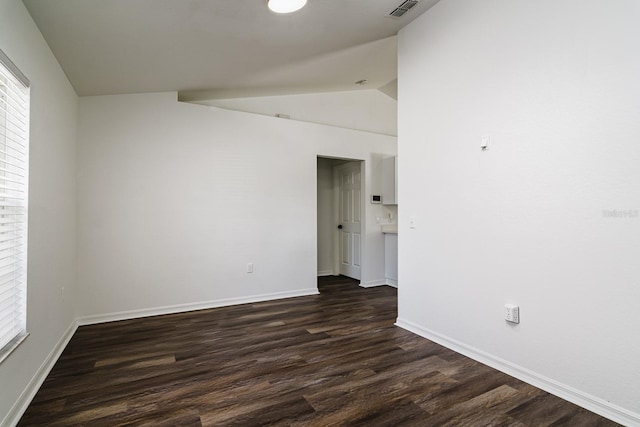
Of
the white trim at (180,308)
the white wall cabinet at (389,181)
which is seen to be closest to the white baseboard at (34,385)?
the white trim at (180,308)

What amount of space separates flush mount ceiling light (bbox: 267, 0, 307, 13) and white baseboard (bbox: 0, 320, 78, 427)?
2998 mm

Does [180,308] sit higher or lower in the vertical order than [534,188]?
lower

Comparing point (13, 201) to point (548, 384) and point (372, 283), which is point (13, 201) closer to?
point (548, 384)

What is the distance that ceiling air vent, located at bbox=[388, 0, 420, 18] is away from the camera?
109 inches

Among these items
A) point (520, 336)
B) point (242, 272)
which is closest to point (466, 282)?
point (520, 336)

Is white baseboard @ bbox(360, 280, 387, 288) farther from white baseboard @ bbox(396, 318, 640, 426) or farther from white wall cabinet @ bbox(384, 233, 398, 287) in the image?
white baseboard @ bbox(396, 318, 640, 426)

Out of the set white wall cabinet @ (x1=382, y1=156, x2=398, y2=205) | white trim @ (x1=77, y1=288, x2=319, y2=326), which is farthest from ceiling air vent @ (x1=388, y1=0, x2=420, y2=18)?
white trim @ (x1=77, y1=288, x2=319, y2=326)

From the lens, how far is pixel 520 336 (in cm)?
227

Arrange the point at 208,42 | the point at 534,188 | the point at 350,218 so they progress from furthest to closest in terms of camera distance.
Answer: the point at 350,218, the point at 208,42, the point at 534,188

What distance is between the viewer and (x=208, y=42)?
277 centimetres

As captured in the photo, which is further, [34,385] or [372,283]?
[372,283]

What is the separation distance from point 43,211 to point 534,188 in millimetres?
3495

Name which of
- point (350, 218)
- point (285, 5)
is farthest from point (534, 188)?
point (350, 218)

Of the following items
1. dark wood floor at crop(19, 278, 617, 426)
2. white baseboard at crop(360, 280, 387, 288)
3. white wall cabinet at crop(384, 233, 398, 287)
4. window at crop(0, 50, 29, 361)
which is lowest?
dark wood floor at crop(19, 278, 617, 426)
